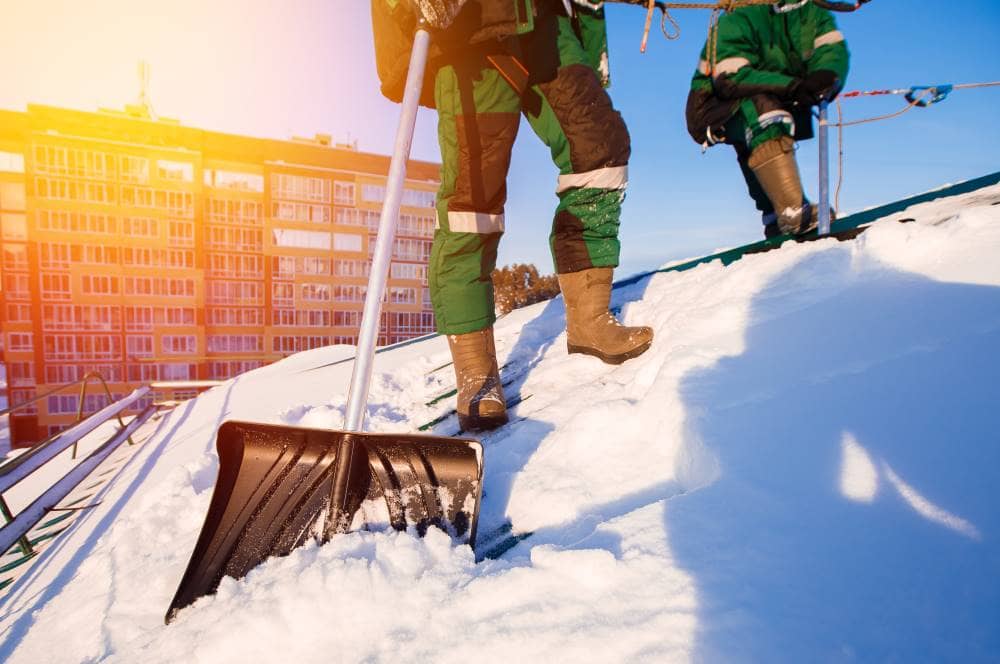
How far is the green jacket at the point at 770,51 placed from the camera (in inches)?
110

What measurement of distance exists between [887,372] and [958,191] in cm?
265

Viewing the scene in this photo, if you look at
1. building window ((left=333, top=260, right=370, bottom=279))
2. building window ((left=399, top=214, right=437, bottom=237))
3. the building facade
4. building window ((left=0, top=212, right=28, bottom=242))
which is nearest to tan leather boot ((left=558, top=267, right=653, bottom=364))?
the building facade

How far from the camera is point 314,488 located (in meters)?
0.92

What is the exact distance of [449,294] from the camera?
160 cm

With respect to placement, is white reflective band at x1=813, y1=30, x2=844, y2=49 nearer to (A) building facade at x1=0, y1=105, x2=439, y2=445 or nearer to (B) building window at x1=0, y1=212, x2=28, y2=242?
(A) building facade at x1=0, y1=105, x2=439, y2=445

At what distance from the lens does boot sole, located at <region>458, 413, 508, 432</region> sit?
1.46m

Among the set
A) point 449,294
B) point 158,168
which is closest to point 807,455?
point 449,294

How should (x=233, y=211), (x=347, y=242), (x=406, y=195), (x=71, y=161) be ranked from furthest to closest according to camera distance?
(x=406, y=195) → (x=347, y=242) → (x=233, y=211) → (x=71, y=161)

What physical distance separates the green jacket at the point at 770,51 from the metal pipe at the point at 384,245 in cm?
247

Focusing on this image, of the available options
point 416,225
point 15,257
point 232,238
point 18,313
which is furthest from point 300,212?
point 18,313

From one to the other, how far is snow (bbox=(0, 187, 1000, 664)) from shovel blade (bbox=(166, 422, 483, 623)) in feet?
0.25

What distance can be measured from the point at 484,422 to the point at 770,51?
129 inches

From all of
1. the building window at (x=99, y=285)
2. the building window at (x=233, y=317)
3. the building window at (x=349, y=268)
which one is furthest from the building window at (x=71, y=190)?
the building window at (x=349, y=268)

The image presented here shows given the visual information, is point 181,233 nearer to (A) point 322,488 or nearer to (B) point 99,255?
(B) point 99,255
